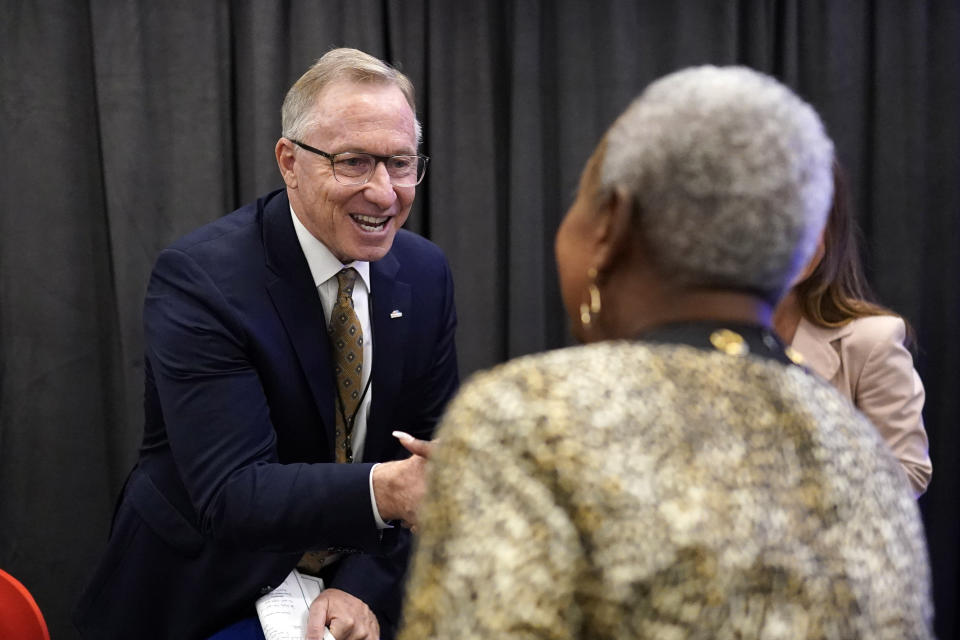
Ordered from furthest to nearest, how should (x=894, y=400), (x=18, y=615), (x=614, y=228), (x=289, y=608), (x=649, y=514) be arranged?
(x=894, y=400) < (x=289, y=608) < (x=18, y=615) < (x=614, y=228) < (x=649, y=514)

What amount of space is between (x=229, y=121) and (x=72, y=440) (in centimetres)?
123

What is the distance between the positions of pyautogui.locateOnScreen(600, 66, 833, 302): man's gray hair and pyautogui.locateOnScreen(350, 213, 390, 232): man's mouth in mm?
1180

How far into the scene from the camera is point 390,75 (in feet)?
7.18

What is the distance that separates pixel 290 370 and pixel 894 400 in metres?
1.36

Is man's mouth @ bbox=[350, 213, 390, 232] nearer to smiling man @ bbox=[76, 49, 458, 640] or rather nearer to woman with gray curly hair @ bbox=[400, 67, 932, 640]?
smiling man @ bbox=[76, 49, 458, 640]

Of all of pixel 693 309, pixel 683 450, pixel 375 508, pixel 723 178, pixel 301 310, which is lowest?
pixel 375 508

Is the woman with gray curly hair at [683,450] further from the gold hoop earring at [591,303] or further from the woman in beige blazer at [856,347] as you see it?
the woman in beige blazer at [856,347]

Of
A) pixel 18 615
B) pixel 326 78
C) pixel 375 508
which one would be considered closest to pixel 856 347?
pixel 375 508

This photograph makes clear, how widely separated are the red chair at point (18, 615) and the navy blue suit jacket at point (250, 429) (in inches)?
9.4

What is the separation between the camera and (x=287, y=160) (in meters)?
2.21

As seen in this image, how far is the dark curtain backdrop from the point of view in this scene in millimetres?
3363

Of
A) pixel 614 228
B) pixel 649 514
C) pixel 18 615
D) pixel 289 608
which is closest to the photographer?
pixel 649 514

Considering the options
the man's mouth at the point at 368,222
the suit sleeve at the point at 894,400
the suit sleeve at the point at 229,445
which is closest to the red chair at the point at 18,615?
the suit sleeve at the point at 229,445

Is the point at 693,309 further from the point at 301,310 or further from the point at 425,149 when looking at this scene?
the point at 425,149
